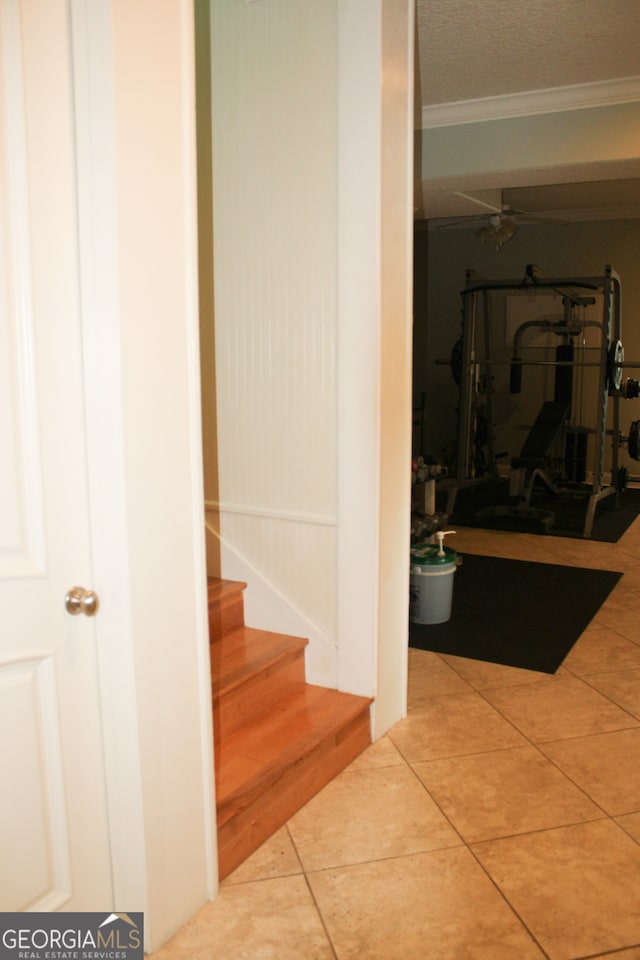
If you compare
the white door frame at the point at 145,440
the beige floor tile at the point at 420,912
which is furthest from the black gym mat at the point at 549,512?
the white door frame at the point at 145,440

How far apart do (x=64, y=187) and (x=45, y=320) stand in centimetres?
26

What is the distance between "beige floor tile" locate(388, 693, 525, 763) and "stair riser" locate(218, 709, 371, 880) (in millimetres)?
173

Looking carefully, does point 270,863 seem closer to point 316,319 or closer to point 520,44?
point 316,319

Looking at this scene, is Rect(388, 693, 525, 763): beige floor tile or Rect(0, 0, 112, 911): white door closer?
Rect(0, 0, 112, 911): white door

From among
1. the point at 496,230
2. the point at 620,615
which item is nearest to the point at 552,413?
the point at 496,230

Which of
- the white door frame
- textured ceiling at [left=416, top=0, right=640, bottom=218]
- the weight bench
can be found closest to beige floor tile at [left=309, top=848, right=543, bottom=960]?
the white door frame

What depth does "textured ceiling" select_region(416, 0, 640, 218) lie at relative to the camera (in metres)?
3.44

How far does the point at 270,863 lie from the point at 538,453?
4998mm

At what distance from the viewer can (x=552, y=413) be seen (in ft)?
23.3

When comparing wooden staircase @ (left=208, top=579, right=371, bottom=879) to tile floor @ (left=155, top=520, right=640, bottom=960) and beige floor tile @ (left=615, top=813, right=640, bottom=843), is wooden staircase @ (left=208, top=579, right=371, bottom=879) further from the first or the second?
beige floor tile @ (left=615, top=813, right=640, bottom=843)

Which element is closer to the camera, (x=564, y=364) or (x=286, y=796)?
(x=286, y=796)

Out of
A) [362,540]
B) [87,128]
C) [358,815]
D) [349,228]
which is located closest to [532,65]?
[349,228]

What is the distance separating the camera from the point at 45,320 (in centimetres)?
157

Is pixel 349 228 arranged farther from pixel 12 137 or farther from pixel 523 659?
pixel 523 659
